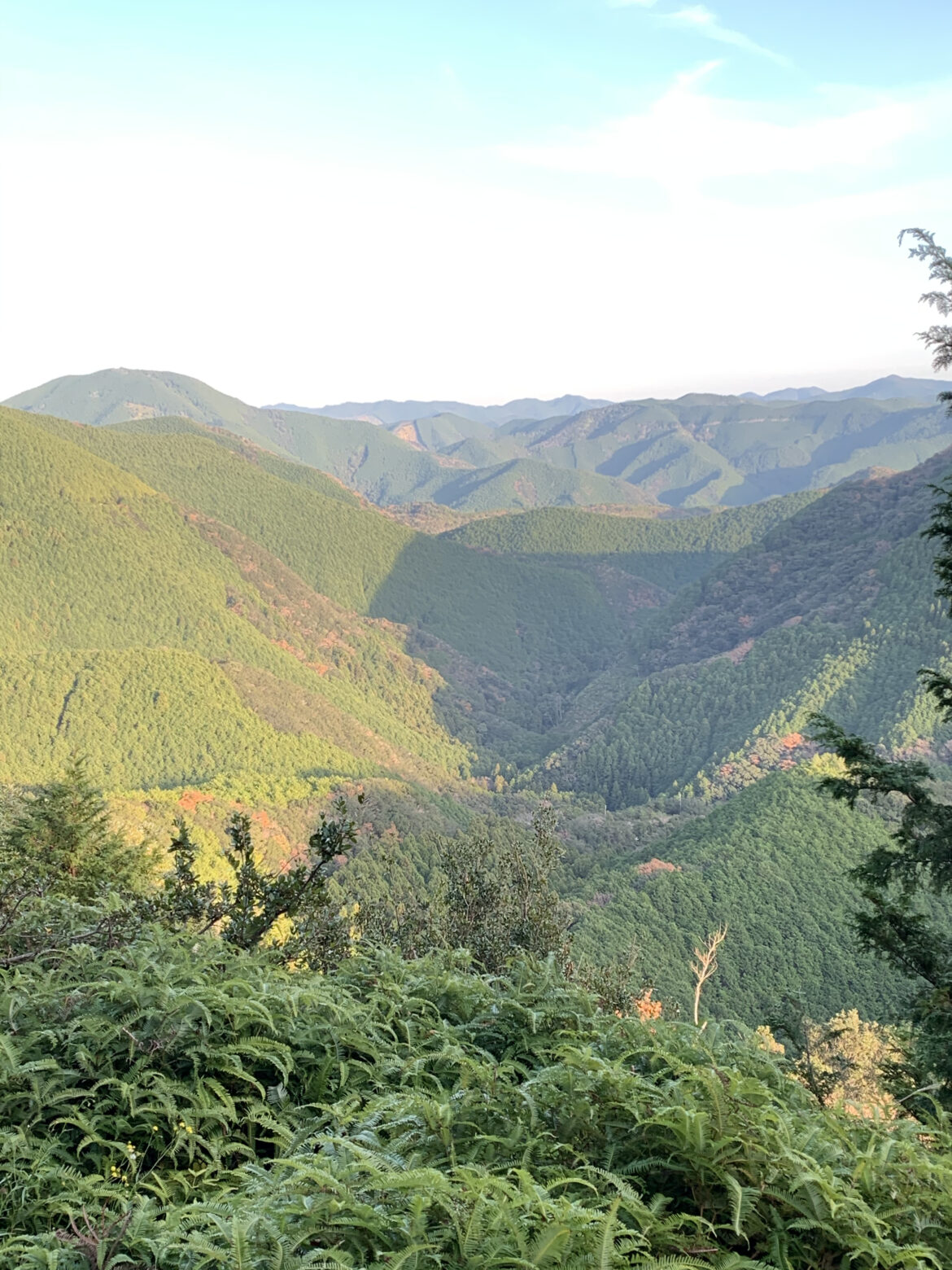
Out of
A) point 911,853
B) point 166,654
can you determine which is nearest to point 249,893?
point 911,853

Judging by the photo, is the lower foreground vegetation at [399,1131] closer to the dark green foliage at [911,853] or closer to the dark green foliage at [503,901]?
the dark green foliage at [911,853]

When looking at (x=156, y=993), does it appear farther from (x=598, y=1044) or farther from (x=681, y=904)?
(x=681, y=904)

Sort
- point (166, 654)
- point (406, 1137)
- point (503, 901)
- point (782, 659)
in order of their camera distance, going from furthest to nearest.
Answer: point (782, 659) < point (166, 654) < point (503, 901) < point (406, 1137)

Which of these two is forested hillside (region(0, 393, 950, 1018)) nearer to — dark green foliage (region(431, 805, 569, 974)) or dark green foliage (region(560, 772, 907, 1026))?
dark green foliage (region(560, 772, 907, 1026))

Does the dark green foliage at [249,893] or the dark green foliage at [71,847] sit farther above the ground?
the dark green foliage at [249,893]

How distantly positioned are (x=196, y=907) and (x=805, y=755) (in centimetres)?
10163

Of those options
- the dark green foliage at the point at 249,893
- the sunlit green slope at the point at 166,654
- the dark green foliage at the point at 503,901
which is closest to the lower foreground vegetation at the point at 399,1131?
the dark green foliage at the point at 249,893

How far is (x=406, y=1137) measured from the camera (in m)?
3.57

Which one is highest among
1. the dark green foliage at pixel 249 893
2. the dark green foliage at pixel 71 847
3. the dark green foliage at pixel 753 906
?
the dark green foliage at pixel 249 893

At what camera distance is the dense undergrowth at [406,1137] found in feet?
9.62

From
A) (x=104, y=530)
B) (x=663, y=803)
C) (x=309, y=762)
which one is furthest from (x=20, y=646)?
(x=663, y=803)

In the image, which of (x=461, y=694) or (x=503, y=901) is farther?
(x=461, y=694)

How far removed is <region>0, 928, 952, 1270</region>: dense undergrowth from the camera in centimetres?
293

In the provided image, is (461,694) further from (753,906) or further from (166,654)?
(753,906)
